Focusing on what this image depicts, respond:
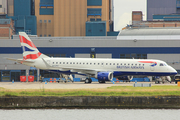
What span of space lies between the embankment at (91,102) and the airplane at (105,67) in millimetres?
22501

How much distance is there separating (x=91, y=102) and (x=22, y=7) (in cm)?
9317

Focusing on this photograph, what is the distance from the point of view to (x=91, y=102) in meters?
28.9

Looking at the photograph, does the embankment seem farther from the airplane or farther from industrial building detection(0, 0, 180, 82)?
industrial building detection(0, 0, 180, 82)

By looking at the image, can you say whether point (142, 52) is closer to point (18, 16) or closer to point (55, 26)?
point (55, 26)

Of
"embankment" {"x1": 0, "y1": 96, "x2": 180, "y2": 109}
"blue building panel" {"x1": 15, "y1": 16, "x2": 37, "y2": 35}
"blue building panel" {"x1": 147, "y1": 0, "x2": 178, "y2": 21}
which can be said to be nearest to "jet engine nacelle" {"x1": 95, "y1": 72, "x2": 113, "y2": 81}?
"embankment" {"x1": 0, "y1": 96, "x2": 180, "y2": 109}

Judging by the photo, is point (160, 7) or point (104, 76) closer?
point (104, 76)

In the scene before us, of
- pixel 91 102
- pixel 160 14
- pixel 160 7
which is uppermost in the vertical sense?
pixel 160 7

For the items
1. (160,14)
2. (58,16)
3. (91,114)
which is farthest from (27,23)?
(91,114)

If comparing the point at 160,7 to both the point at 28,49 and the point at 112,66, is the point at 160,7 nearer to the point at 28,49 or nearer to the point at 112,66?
the point at 112,66

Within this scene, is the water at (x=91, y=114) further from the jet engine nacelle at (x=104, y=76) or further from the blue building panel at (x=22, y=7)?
the blue building panel at (x=22, y=7)

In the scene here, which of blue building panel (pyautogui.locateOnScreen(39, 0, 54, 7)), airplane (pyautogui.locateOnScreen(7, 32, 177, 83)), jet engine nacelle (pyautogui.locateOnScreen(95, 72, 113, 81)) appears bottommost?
Result: jet engine nacelle (pyautogui.locateOnScreen(95, 72, 113, 81))

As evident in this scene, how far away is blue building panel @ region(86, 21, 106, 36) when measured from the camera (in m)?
109

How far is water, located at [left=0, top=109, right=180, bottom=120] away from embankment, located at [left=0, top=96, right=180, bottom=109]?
0.46 meters

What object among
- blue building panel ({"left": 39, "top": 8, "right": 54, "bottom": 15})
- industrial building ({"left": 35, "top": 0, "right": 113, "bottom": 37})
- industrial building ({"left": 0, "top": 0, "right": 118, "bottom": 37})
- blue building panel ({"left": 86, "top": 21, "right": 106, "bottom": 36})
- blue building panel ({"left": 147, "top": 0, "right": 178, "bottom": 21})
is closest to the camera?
blue building panel ({"left": 86, "top": 21, "right": 106, "bottom": 36})
